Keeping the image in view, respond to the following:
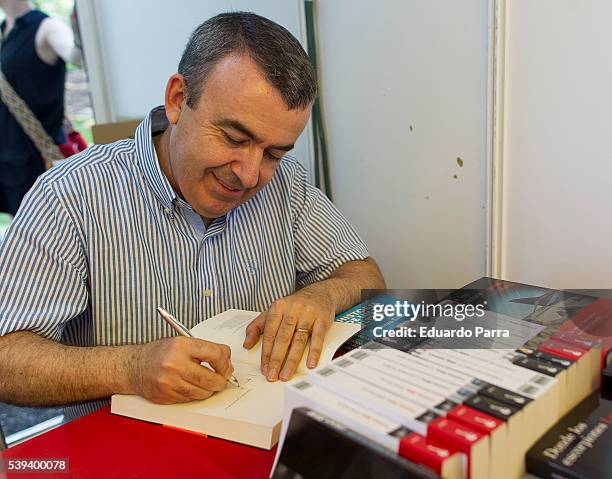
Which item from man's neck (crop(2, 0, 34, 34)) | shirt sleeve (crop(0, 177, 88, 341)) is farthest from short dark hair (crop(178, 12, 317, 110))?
man's neck (crop(2, 0, 34, 34))

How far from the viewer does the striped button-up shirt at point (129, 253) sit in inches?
40.3

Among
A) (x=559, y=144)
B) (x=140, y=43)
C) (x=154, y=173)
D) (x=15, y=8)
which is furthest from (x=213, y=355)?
(x=15, y=8)

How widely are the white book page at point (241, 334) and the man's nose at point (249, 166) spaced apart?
261 millimetres

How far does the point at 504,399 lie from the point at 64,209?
0.88 meters

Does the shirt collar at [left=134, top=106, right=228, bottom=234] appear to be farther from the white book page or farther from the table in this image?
the table

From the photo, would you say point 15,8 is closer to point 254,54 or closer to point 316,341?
point 254,54

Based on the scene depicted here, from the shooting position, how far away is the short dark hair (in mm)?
1024

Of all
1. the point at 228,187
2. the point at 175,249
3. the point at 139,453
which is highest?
the point at 228,187

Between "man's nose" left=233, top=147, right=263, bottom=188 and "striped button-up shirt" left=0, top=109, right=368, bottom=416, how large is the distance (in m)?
0.17

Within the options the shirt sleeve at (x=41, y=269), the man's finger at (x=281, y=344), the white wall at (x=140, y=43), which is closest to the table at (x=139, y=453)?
the man's finger at (x=281, y=344)

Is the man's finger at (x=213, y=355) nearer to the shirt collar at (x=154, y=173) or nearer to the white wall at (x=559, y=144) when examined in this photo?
the shirt collar at (x=154, y=173)

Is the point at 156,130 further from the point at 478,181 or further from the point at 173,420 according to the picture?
the point at 478,181

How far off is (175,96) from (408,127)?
27.5 inches

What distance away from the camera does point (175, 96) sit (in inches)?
44.3
